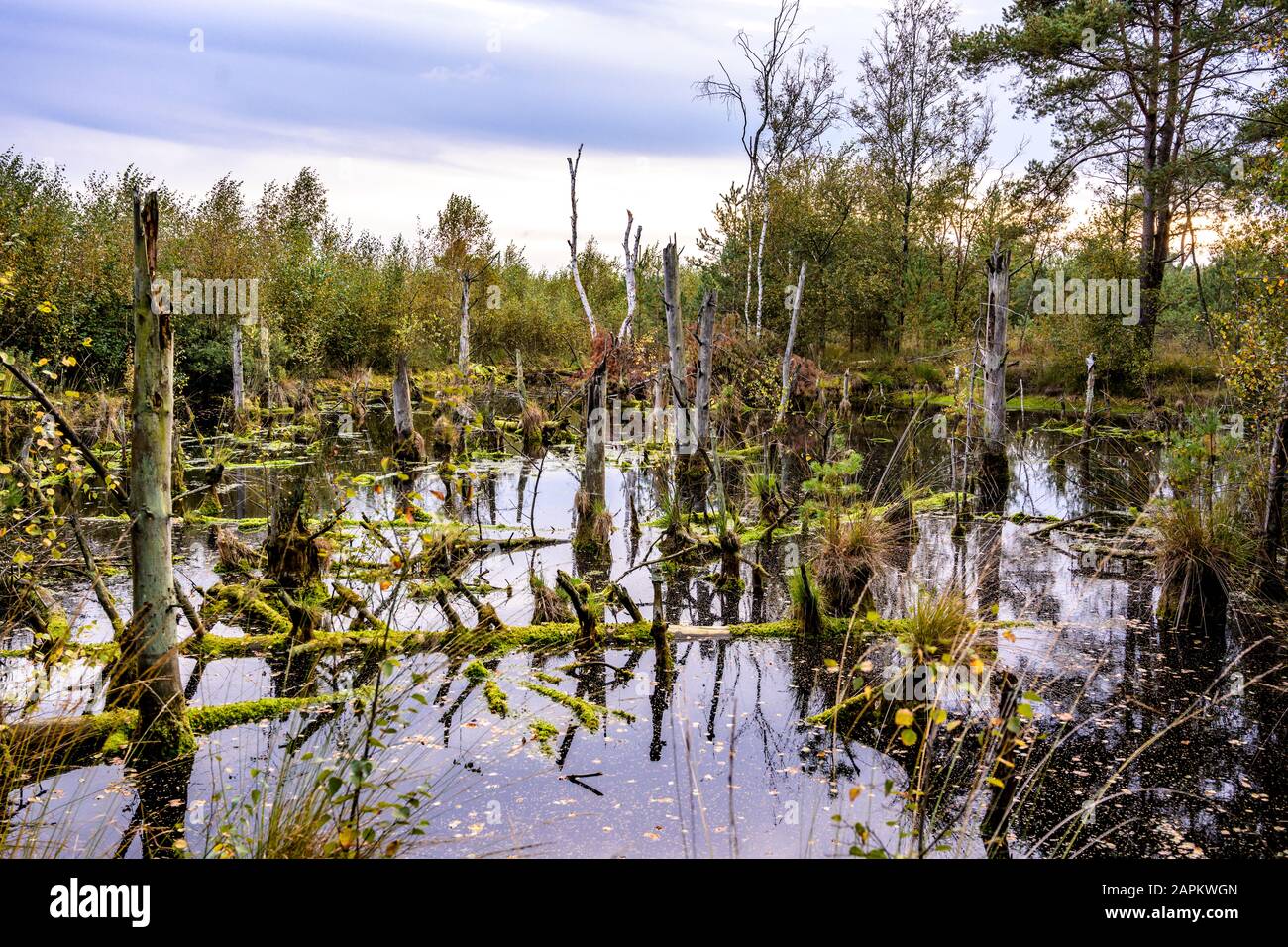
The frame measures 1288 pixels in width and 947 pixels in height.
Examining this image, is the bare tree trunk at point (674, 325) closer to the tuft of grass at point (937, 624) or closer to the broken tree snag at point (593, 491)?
the broken tree snag at point (593, 491)

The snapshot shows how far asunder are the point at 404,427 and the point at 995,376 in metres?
10.7

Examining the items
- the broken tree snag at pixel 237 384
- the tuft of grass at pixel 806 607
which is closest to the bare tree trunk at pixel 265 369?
the broken tree snag at pixel 237 384

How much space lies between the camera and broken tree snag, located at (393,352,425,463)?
53.2ft

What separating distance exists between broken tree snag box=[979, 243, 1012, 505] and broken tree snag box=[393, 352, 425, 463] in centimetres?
984

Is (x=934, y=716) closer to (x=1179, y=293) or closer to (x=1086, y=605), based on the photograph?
(x=1086, y=605)

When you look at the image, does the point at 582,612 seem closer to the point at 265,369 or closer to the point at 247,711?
the point at 247,711

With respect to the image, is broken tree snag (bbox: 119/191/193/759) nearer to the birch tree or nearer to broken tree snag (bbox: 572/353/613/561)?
broken tree snag (bbox: 572/353/613/561)

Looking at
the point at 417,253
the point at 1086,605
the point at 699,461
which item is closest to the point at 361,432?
the point at 699,461

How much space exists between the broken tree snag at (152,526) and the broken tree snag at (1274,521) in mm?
8028

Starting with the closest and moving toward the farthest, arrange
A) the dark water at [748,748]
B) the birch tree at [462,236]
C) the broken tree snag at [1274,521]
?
the dark water at [748,748], the broken tree snag at [1274,521], the birch tree at [462,236]

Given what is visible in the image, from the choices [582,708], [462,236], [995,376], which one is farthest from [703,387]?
[462,236]

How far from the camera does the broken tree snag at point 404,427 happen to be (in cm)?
1622

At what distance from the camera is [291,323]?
28469 millimetres

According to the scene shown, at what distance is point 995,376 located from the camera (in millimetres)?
13688
